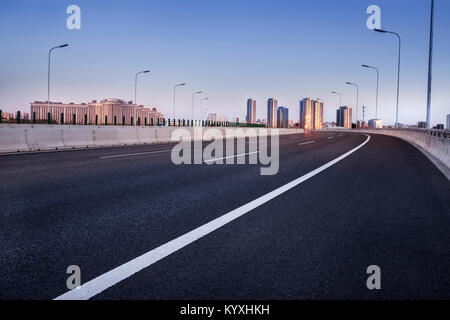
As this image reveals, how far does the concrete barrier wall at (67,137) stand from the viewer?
14845mm

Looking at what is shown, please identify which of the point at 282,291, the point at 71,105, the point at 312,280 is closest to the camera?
the point at 282,291

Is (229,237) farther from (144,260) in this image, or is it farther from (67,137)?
(67,137)

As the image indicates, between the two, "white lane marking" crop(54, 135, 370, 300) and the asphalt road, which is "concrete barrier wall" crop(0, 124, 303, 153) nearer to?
the asphalt road

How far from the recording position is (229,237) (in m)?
4.29

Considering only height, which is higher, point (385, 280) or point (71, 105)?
point (71, 105)

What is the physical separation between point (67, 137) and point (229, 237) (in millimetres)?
15223

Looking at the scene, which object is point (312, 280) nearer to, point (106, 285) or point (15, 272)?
point (106, 285)

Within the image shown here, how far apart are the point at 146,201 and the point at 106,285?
320 cm

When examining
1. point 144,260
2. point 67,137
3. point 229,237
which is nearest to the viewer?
point 144,260

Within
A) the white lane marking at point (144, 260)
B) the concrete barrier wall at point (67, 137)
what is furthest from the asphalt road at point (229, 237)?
the concrete barrier wall at point (67, 137)

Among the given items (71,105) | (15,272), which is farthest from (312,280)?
(71,105)

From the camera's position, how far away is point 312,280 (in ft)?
10.4

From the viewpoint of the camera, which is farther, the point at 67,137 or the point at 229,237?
the point at 67,137

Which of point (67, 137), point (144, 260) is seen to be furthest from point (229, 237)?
point (67, 137)
